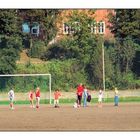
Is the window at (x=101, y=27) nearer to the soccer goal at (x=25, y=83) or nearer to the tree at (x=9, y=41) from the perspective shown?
the tree at (x=9, y=41)

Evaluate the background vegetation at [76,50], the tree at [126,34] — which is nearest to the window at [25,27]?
the background vegetation at [76,50]

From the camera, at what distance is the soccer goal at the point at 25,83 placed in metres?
48.6

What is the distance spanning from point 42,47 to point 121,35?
7.45 meters

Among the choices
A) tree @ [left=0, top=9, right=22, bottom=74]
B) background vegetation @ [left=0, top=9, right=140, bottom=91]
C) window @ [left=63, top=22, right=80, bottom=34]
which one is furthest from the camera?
window @ [left=63, top=22, right=80, bottom=34]

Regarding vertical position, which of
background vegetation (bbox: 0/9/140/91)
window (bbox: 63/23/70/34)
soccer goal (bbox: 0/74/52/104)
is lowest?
soccer goal (bbox: 0/74/52/104)

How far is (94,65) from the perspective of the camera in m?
53.5

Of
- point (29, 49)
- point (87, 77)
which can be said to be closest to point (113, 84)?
point (87, 77)

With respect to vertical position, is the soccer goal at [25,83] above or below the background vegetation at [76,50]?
below

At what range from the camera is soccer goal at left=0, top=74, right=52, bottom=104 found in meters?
48.6

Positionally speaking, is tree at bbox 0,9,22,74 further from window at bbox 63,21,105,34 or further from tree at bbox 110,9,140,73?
tree at bbox 110,9,140,73

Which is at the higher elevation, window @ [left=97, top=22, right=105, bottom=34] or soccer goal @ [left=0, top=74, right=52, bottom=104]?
window @ [left=97, top=22, right=105, bottom=34]

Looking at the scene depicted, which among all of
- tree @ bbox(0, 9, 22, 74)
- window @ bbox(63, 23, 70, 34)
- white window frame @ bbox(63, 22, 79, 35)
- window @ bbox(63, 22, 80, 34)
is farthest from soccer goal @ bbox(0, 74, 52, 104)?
window @ bbox(63, 23, 70, 34)

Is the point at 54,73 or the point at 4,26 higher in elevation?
the point at 4,26

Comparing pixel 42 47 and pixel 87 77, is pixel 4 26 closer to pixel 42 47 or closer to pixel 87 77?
pixel 42 47
